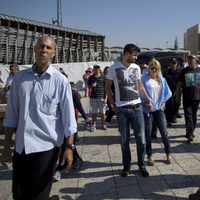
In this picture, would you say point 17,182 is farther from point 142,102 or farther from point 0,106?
point 0,106

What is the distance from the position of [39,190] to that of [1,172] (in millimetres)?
2711

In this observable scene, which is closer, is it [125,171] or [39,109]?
[39,109]

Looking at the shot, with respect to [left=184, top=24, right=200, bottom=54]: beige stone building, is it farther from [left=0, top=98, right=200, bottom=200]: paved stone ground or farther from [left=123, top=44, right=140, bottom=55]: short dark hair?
[left=123, top=44, right=140, bottom=55]: short dark hair

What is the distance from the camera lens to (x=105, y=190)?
4.20 metres

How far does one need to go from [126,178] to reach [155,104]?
1.29m

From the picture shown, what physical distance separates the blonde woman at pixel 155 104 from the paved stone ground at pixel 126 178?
14.9 inches

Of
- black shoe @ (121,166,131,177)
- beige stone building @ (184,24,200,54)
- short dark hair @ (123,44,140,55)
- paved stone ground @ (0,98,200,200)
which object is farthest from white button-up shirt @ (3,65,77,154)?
beige stone building @ (184,24,200,54)

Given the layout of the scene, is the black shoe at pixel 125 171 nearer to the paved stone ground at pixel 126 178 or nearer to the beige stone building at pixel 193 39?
the paved stone ground at pixel 126 178

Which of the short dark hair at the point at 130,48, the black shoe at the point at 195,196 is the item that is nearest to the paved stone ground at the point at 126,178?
the black shoe at the point at 195,196

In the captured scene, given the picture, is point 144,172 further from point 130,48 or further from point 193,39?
point 193,39

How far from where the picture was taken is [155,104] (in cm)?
504

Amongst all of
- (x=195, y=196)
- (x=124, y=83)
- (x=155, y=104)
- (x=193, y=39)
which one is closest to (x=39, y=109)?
(x=124, y=83)

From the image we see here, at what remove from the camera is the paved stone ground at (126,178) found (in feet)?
13.3

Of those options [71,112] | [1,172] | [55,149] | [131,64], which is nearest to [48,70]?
[71,112]
